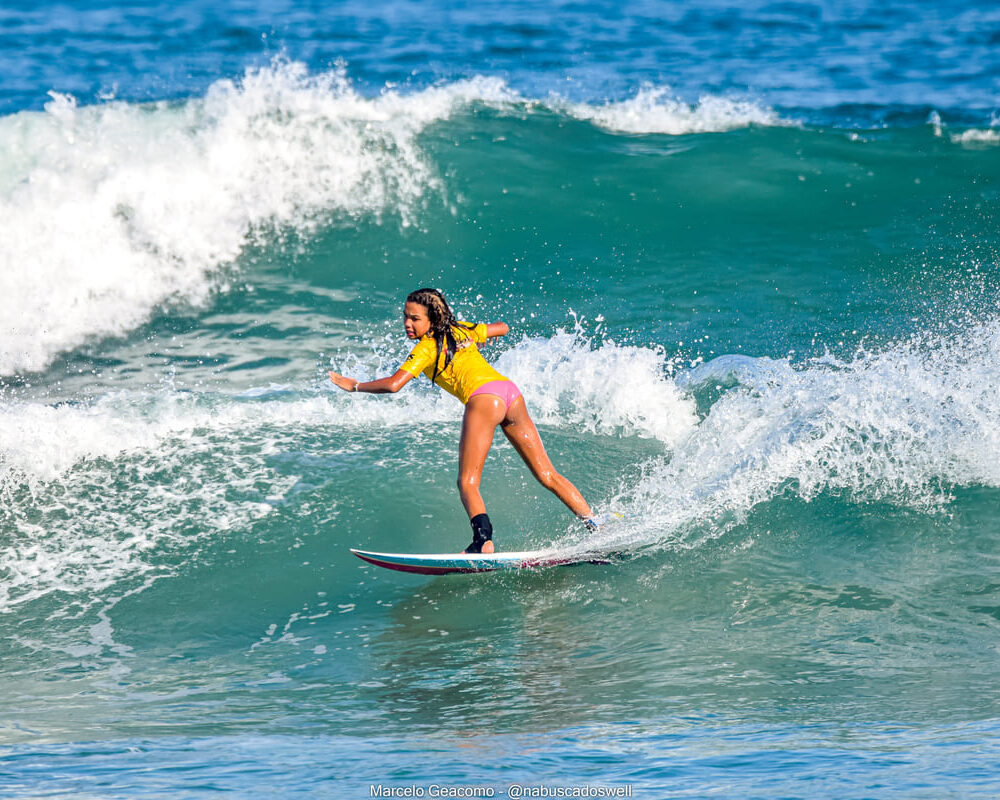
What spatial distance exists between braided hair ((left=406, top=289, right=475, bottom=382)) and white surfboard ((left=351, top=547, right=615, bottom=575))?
101 centimetres

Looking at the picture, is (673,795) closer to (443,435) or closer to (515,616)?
(515,616)

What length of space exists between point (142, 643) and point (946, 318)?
7.47 m

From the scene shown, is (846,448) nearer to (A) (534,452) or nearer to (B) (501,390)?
(A) (534,452)

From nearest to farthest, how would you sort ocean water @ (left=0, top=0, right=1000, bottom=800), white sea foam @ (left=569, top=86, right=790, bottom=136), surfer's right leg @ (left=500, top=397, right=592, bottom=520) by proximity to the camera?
ocean water @ (left=0, top=0, right=1000, bottom=800) < surfer's right leg @ (left=500, top=397, right=592, bottom=520) < white sea foam @ (left=569, top=86, right=790, bottom=136)

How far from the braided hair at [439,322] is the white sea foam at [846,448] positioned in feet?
5.01

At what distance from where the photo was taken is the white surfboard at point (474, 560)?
5.89 metres

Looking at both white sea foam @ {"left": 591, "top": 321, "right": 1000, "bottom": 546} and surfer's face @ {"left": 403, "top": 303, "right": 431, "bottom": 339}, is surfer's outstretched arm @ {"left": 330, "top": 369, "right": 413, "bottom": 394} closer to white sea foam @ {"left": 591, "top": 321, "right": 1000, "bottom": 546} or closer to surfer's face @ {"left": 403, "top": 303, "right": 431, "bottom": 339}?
surfer's face @ {"left": 403, "top": 303, "right": 431, "bottom": 339}

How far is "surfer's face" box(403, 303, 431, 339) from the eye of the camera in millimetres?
5680

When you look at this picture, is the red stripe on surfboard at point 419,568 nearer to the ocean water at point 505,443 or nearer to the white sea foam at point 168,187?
the ocean water at point 505,443

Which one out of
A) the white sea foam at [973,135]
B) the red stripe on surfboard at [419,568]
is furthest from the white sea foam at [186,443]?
the white sea foam at [973,135]

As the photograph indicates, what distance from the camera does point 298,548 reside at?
6699 mm

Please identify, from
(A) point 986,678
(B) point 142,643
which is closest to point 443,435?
(B) point 142,643

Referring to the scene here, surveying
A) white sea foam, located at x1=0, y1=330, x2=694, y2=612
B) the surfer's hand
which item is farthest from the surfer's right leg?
white sea foam, located at x1=0, y1=330, x2=694, y2=612

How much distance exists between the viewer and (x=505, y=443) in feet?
26.4
